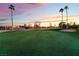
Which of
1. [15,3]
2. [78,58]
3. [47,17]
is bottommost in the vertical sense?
[78,58]

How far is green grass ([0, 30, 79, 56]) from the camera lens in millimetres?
2260

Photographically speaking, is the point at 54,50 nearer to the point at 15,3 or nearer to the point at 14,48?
the point at 14,48

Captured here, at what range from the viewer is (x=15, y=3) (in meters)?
2.29

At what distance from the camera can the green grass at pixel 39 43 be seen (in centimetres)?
226

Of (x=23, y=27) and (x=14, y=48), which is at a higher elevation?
(x=23, y=27)

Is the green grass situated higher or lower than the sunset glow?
lower

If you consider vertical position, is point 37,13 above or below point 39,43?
above

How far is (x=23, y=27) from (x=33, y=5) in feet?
0.92

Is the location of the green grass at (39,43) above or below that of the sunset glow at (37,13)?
below

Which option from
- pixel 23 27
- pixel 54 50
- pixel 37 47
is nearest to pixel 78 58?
pixel 54 50

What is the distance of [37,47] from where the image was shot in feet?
7.46

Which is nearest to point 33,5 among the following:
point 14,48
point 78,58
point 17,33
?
point 17,33

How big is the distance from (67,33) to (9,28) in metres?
0.67

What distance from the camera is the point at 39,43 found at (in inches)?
89.9
